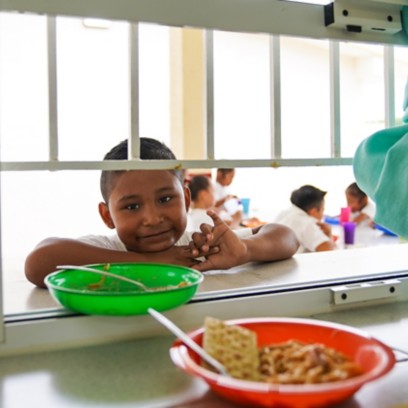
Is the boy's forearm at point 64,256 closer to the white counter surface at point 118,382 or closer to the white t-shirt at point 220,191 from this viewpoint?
the white counter surface at point 118,382

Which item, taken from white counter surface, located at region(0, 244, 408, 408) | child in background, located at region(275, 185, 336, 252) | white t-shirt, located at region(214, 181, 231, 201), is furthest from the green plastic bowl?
white t-shirt, located at region(214, 181, 231, 201)

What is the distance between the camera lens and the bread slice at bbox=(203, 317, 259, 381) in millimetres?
539

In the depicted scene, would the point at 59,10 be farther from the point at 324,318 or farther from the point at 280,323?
the point at 324,318

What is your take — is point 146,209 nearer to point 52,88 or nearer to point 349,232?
point 52,88

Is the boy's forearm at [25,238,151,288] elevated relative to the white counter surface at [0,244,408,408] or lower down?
elevated

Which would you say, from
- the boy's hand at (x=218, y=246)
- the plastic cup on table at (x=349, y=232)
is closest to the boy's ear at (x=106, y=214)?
the boy's hand at (x=218, y=246)

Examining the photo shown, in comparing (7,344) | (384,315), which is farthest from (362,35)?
(7,344)

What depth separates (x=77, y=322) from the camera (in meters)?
0.74

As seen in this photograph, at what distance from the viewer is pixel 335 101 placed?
100cm

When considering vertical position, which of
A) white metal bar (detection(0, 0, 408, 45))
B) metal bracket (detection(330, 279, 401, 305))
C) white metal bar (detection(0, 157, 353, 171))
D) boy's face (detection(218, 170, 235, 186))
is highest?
white metal bar (detection(0, 0, 408, 45))

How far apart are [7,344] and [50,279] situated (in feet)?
0.37

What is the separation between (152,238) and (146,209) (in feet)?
0.24

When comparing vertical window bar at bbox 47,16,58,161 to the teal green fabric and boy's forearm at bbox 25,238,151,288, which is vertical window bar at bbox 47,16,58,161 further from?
the teal green fabric

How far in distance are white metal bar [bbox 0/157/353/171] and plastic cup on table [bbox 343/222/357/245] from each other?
2269mm
